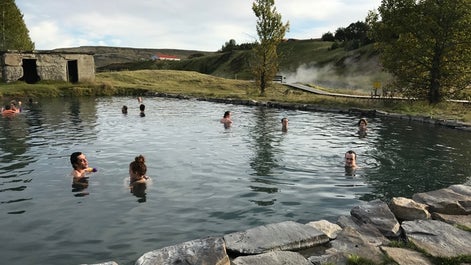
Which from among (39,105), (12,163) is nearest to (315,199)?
(12,163)

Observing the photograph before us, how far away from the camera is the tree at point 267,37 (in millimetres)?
41438

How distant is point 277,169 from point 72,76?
43.6 m

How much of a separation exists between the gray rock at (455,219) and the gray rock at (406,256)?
2000mm

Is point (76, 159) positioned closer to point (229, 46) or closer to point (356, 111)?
point (356, 111)

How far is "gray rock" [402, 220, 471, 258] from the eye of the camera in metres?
6.12

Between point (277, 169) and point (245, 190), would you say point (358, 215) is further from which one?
point (277, 169)

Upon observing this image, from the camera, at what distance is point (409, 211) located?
809 cm

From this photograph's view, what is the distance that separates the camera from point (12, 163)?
1362 cm

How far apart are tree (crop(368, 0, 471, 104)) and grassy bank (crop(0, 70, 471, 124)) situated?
62.9 inches

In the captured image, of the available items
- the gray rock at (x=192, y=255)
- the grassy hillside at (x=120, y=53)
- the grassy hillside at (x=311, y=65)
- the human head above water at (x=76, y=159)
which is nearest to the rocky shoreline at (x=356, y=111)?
the grassy hillside at (x=311, y=65)

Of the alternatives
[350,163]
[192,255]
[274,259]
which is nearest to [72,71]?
[350,163]

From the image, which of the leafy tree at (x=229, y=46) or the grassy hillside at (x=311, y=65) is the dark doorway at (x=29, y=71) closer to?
the grassy hillside at (x=311, y=65)

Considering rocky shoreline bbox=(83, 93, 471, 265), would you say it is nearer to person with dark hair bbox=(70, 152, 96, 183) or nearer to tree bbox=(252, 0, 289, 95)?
person with dark hair bbox=(70, 152, 96, 183)

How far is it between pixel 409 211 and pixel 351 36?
92.5m
